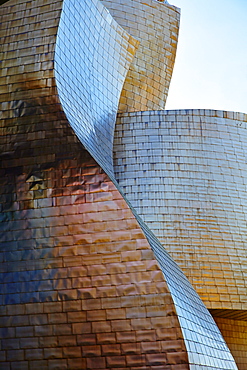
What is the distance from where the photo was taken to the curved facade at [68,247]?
413 inches

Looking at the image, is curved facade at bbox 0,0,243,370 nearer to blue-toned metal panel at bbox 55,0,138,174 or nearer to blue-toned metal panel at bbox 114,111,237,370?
blue-toned metal panel at bbox 55,0,138,174

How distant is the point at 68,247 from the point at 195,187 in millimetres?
7194

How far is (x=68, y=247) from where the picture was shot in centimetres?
1136

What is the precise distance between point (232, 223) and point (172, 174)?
7.64ft

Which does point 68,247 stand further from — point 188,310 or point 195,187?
point 195,187

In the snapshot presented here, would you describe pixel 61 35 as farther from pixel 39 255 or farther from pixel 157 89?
pixel 157 89

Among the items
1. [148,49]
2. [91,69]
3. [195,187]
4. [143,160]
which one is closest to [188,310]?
[91,69]

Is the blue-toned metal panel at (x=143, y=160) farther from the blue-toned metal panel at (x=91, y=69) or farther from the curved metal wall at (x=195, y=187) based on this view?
the blue-toned metal panel at (x=91, y=69)

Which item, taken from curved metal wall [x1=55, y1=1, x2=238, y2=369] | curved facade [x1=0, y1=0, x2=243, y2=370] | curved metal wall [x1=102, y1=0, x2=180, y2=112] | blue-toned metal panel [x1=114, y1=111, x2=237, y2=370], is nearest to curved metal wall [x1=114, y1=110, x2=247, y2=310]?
blue-toned metal panel [x1=114, y1=111, x2=237, y2=370]

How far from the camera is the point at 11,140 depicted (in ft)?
41.7

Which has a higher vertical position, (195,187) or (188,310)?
(195,187)

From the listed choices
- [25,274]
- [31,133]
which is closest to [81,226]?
[25,274]

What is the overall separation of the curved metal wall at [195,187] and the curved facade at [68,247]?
389 centimetres

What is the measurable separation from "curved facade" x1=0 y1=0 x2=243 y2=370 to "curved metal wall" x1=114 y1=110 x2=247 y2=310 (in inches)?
153
